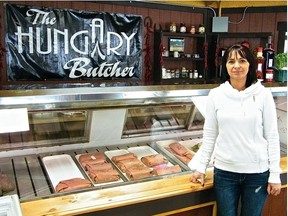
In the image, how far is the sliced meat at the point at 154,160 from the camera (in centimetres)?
214

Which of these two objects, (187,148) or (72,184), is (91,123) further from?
(187,148)

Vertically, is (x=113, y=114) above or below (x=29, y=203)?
above

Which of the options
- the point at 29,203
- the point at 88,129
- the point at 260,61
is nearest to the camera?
the point at 29,203

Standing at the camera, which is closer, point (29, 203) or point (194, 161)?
point (29, 203)

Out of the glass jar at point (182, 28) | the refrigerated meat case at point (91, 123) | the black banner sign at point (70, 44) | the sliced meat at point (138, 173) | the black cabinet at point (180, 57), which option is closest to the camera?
the refrigerated meat case at point (91, 123)

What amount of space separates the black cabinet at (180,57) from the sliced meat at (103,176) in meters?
3.13

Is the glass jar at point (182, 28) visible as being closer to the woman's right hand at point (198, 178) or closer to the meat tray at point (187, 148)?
the meat tray at point (187, 148)

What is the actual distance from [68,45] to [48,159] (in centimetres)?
271

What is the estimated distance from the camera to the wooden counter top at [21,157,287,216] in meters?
1.49

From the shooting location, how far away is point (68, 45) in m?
4.46

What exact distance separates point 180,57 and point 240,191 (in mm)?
3788

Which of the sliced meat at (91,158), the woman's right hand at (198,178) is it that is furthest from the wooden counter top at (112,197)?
the sliced meat at (91,158)

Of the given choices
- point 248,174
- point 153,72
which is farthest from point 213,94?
point 153,72

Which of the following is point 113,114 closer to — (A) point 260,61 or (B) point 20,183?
(B) point 20,183
